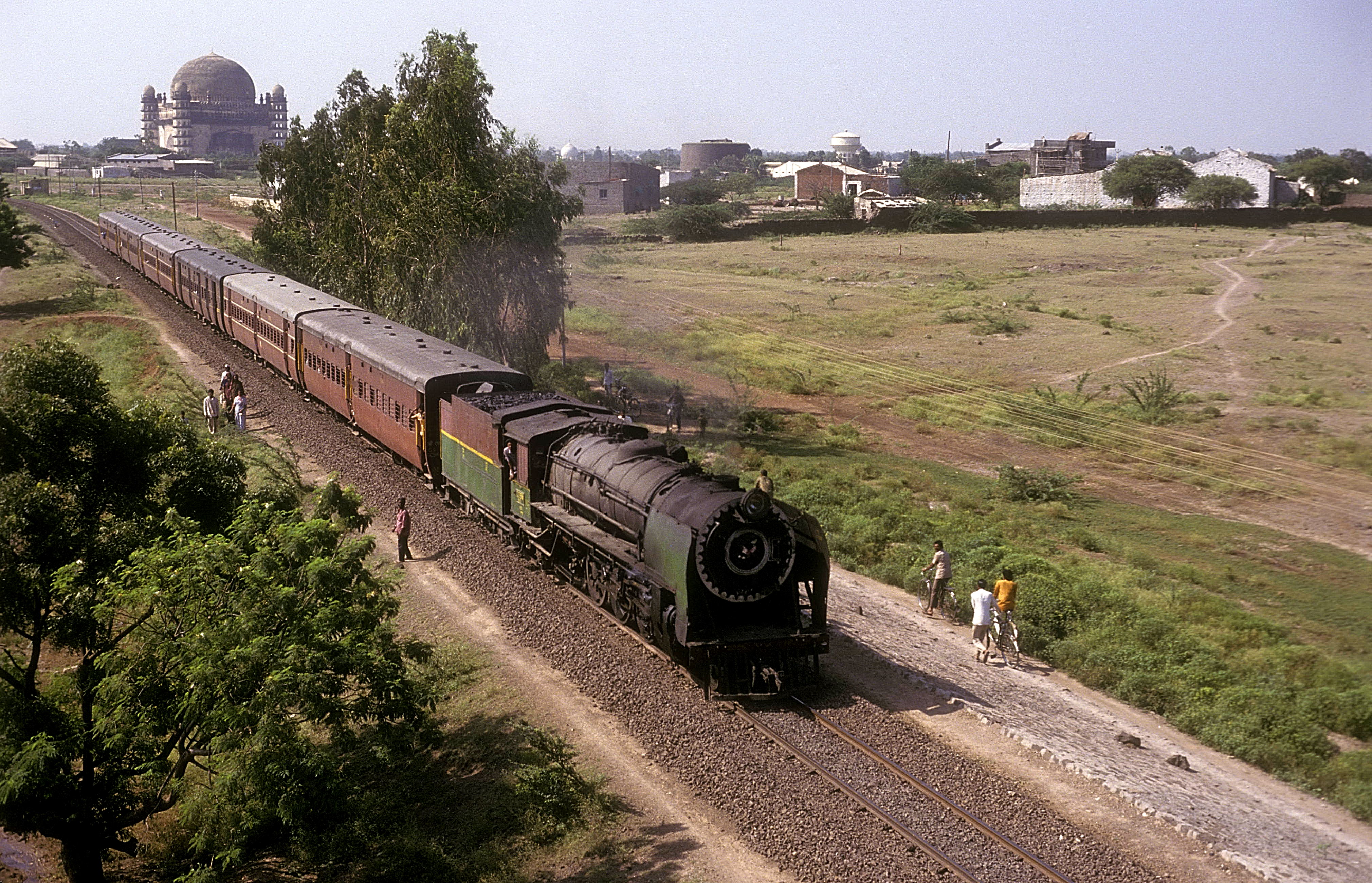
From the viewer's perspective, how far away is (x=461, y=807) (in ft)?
47.8

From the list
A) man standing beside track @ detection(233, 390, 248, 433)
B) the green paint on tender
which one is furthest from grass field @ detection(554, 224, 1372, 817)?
man standing beside track @ detection(233, 390, 248, 433)

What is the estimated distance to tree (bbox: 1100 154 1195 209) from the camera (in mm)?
108938

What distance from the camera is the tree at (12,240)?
58688mm

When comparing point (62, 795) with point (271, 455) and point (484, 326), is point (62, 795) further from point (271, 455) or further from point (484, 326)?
point (484, 326)

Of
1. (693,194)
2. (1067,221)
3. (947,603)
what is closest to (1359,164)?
(1067,221)

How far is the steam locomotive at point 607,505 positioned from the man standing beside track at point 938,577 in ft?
8.38

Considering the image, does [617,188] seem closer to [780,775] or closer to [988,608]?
[988,608]

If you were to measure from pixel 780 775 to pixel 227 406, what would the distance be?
25.3 meters

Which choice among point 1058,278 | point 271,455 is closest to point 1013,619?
point 271,455

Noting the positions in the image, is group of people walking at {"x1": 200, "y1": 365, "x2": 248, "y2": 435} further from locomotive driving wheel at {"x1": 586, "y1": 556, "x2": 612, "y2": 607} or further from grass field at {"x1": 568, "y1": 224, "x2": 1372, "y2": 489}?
grass field at {"x1": 568, "y1": 224, "x2": 1372, "y2": 489}

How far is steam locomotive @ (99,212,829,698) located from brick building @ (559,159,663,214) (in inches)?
3452

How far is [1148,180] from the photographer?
10894cm

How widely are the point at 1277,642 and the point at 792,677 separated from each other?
1055cm

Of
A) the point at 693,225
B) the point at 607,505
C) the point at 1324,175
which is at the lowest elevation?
the point at 607,505
